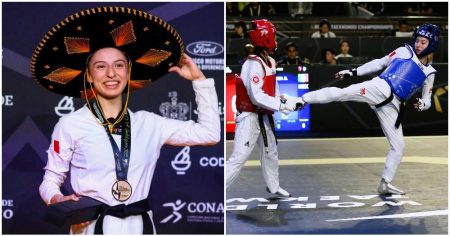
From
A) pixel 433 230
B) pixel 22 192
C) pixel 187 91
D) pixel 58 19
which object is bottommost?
pixel 433 230

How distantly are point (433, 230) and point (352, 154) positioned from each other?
484 cm

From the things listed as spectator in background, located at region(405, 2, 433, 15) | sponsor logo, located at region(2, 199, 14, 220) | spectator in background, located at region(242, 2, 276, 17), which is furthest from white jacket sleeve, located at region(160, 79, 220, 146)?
spectator in background, located at region(405, 2, 433, 15)

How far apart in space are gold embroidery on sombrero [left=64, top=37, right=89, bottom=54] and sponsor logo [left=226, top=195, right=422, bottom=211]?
3.18 m

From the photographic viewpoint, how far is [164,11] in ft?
16.1

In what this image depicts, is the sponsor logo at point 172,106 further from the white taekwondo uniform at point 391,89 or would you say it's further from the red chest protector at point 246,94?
the white taekwondo uniform at point 391,89

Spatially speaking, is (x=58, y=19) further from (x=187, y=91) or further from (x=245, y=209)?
(x=245, y=209)

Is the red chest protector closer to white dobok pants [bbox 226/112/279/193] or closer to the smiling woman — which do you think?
white dobok pants [bbox 226/112/279/193]

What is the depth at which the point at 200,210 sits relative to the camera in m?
5.07

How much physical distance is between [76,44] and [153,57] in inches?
18.1

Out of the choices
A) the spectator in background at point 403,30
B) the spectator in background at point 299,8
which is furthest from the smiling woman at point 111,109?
the spectator in background at point 299,8

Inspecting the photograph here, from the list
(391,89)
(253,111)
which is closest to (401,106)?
(391,89)

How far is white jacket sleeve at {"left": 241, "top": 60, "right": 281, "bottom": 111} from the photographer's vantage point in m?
7.11

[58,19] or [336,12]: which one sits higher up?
[336,12]

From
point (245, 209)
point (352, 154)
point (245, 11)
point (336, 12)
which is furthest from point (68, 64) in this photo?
point (336, 12)
